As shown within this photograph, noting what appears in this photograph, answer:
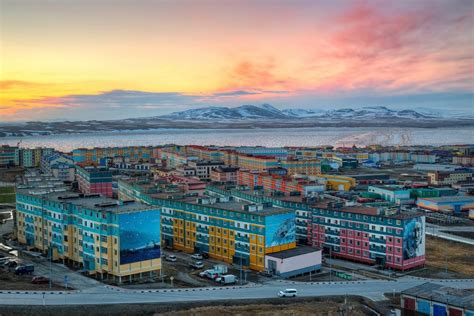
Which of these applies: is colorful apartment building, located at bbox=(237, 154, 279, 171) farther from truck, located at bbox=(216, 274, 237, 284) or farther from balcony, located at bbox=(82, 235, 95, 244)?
truck, located at bbox=(216, 274, 237, 284)

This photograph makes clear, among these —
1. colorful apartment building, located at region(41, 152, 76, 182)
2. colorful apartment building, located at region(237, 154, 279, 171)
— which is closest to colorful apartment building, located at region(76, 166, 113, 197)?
colorful apartment building, located at region(41, 152, 76, 182)

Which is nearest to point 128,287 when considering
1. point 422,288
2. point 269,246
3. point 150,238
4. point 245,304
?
point 150,238

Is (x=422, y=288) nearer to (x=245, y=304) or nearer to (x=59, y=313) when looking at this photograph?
(x=245, y=304)

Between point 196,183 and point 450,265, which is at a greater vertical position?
point 196,183

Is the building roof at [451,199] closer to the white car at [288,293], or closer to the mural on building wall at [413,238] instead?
the mural on building wall at [413,238]

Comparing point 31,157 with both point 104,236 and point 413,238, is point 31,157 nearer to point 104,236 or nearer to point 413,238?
point 104,236

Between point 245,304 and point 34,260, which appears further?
point 34,260

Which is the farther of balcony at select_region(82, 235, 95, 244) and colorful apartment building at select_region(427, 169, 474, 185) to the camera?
colorful apartment building at select_region(427, 169, 474, 185)

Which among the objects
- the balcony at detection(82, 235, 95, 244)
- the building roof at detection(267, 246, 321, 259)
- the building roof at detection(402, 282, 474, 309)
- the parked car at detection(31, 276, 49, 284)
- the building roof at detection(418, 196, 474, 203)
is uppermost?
the balcony at detection(82, 235, 95, 244)
